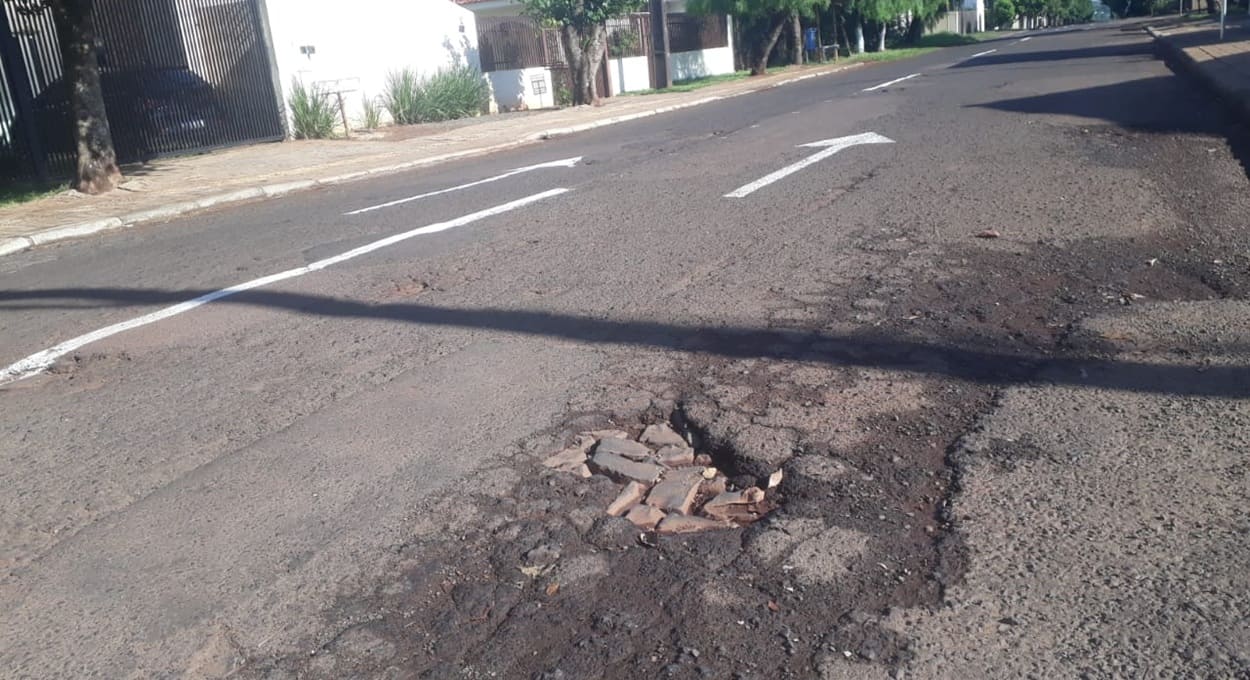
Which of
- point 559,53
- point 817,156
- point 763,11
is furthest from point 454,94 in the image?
point 763,11

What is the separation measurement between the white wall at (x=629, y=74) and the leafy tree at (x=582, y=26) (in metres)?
7.20

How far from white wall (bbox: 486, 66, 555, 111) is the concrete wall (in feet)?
27.6

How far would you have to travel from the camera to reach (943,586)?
11.1ft

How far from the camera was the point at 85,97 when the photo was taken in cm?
1443

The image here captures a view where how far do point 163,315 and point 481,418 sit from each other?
3418mm

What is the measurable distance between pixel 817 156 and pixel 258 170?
8.69 meters

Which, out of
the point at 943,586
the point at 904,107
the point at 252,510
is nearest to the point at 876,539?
the point at 943,586

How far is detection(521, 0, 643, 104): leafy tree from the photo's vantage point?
85.9 feet

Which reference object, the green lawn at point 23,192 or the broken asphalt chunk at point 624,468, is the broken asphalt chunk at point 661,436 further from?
the green lawn at point 23,192

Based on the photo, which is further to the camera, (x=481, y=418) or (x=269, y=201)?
(x=269, y=201)

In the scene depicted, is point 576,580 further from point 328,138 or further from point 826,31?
point 826,31

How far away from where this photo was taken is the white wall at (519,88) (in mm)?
31266

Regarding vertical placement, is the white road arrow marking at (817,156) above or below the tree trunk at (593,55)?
below

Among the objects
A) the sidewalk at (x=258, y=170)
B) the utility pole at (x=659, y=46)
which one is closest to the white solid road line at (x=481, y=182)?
the sidewalk at (x=258, y=170)
